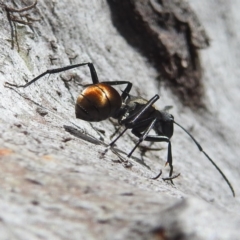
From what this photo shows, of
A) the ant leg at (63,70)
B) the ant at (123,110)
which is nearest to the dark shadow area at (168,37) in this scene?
the ant at (123,110)

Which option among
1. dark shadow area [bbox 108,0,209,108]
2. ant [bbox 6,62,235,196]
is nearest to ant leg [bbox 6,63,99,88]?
ant [bbox 6,62,235,196]

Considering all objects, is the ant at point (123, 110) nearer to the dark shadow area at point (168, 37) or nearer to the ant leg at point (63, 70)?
the ant leg at point (63, 70)

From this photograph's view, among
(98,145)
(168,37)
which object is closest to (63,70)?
(98,145)

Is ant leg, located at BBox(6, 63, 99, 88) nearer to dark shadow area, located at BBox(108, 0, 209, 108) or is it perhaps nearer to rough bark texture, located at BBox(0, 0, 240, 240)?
rough bark texture, located at BBox(0, 0, 240, 240)

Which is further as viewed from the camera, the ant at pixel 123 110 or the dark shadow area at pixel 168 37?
the dark shadow area at pixel 168 37

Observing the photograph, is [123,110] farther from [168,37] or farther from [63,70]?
[168,37]
